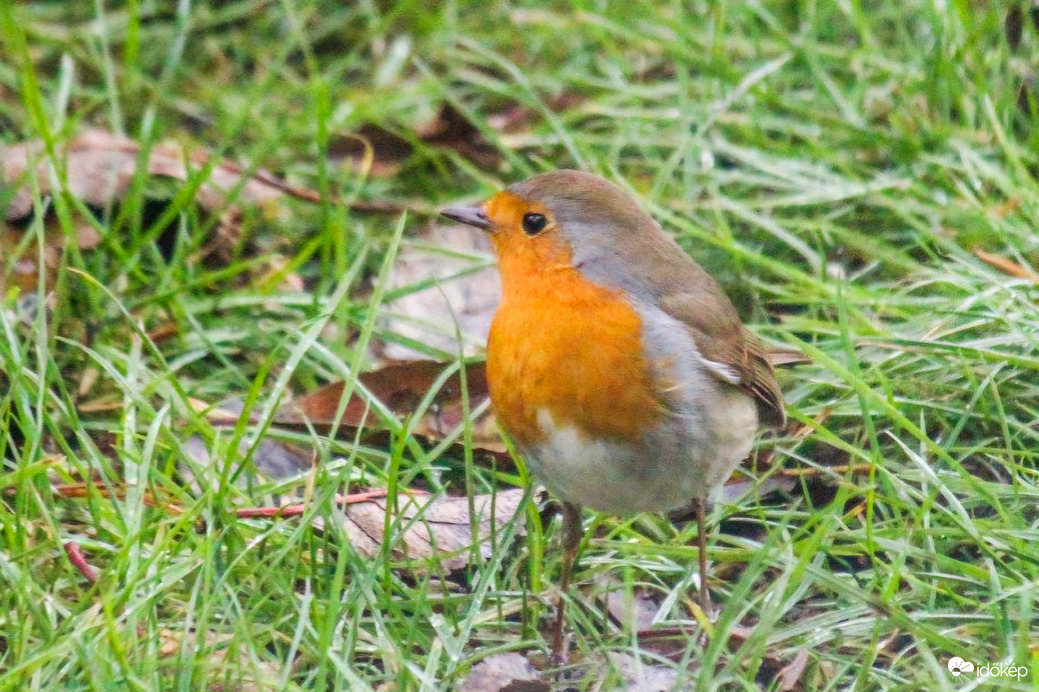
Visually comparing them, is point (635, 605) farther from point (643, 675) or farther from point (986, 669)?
point (986, 669)

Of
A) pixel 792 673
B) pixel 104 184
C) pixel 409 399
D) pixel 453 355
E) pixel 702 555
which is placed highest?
pixel 104 184

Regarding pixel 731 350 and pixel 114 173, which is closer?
pixel 731 350

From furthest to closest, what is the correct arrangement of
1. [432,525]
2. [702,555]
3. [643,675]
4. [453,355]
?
[453,355]
[432,525]
[702,555]
[643,675]

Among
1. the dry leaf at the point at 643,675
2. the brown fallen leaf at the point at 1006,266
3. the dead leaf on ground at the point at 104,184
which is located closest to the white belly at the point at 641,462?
the dry leaf at the point at 643,675

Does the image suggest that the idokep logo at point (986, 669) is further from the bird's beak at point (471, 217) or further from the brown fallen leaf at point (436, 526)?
the bird's beak at point (471, 217)

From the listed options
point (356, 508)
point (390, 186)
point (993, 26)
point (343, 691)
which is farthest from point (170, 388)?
point (993, 26)

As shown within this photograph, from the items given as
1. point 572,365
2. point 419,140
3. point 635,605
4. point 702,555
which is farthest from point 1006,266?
point 419,140
